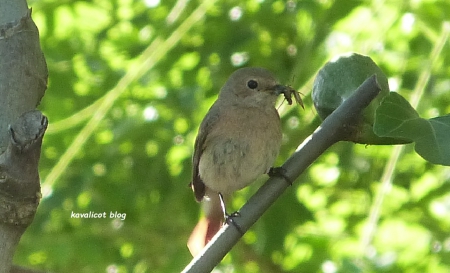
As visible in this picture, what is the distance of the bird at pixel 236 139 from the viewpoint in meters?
2.55

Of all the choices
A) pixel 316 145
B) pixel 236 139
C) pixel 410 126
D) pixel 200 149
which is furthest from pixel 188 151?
pixel 410 126

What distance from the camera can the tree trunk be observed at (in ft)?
3.47

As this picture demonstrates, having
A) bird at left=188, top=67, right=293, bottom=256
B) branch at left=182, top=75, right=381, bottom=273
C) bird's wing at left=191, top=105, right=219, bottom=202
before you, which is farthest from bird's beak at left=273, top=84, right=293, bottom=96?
branch at left=182, top=75, right=381, bottom=273

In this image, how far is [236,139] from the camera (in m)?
2.69

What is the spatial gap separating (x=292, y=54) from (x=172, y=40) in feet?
2.40

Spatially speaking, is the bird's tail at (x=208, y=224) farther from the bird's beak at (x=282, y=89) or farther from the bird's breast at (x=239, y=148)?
the bird's beak at (x=282, y=89)

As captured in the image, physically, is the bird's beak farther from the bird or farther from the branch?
the branch

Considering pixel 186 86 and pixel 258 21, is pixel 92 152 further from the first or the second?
pixel 258 21

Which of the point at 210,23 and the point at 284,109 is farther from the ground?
the point at 210,23

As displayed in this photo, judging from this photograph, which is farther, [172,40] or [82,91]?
[82,91]

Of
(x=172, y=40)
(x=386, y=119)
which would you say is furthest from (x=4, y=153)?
(x=172, y=40)

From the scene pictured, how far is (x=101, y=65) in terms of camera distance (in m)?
3.06

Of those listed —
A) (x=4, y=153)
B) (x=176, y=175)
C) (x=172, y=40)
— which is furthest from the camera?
(x=176, y=175)

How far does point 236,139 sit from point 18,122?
5.42 feet
